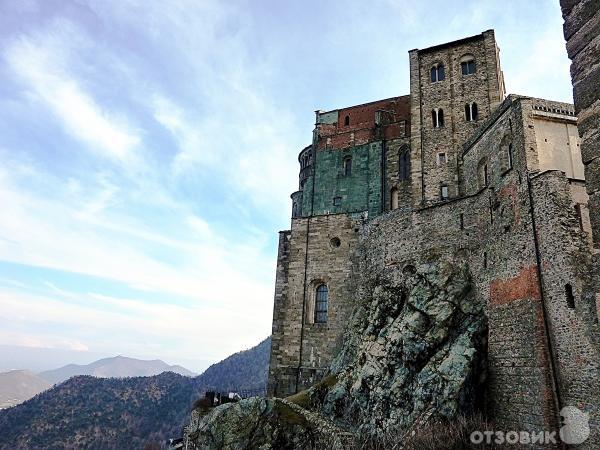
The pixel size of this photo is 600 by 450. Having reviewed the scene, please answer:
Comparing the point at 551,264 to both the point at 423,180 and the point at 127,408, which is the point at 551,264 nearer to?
the point at 423,180

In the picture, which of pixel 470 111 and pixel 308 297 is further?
pixel 308 297

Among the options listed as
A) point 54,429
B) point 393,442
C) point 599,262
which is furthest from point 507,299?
point 54,429

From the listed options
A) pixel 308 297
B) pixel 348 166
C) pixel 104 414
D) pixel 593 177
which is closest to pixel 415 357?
pixel 308 297

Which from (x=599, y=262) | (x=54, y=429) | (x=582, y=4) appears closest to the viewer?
(x=599, y=262)

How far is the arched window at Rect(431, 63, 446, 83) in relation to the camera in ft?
108

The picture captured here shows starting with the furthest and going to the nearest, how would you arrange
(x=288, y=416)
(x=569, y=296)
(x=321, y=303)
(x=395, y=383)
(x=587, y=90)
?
(x=321, y=303)
(x=288, y=416)
(x=395, y=383)
(x=569, y=296)
(x=587, y=90)

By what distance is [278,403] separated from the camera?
22.1m

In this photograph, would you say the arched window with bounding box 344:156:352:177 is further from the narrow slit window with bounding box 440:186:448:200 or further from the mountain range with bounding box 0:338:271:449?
the mountain range with bounding box 0:338:271:449

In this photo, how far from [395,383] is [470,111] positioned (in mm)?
19505

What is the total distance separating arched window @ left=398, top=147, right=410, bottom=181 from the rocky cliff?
38.7 ft

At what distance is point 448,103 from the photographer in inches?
1251

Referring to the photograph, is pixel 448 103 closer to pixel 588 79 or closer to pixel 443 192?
pixel 443 192

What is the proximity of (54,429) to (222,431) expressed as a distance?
11156 cm

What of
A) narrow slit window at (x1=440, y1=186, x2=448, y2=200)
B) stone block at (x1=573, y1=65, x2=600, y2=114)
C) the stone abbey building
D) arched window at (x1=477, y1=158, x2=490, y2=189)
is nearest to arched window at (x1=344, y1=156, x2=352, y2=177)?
the stone abbey building
